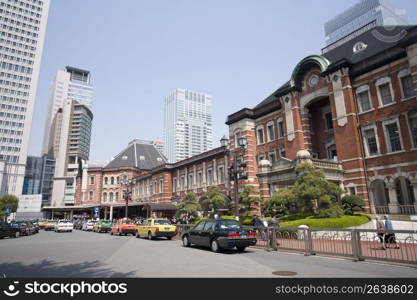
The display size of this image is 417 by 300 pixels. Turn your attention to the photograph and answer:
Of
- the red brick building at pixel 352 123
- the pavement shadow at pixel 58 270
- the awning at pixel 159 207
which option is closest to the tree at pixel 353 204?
the red brick building at pixel 352 123

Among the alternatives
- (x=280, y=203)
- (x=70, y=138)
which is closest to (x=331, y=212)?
(x=280, y=203)

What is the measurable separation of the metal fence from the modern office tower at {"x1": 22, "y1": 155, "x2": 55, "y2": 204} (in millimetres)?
134031

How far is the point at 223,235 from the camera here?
42.1 feet

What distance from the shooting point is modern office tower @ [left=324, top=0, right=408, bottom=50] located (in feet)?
413

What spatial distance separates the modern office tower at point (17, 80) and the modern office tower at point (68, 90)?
52246 millimetres

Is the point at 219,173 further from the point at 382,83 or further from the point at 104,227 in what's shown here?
the point at 382,83

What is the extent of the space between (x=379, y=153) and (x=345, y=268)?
57.8 ft

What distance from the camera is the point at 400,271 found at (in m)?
8.37

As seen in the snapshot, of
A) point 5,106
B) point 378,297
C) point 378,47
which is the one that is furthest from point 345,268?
point 5,106

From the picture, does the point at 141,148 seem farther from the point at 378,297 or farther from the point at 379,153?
the point at 378,297

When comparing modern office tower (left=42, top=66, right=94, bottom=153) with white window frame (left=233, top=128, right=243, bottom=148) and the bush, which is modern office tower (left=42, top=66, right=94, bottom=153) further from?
the bush

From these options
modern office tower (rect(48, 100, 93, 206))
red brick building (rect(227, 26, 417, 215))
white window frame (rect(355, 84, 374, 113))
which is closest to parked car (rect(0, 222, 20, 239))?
red brick building (rect(227, 26, 417, 215))

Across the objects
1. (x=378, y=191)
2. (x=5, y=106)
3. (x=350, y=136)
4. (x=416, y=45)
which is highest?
(x=5, y=106)

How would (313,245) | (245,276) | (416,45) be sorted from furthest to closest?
(416,45)
(313,245)
(245,276)
